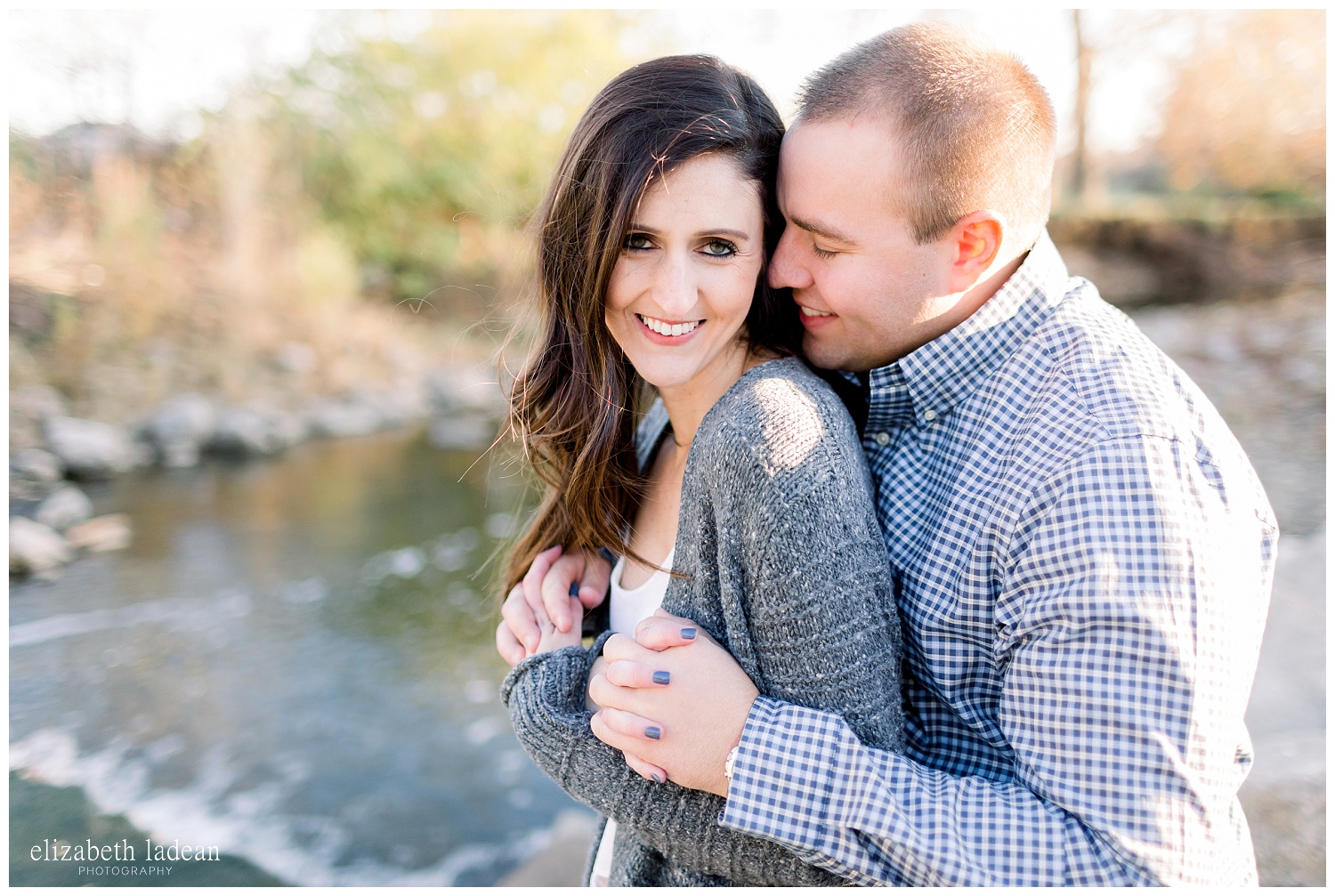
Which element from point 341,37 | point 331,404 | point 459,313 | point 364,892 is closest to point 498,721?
point 364,892

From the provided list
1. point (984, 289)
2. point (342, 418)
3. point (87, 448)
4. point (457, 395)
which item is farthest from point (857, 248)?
point (457, 395)

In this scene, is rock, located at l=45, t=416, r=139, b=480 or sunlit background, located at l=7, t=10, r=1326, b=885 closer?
sunlit background, located at l=7, t=10, r=1326, b=885

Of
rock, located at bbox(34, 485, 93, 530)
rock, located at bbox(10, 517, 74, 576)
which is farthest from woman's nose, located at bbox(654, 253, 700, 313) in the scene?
rock, located at bbox(34, 485, 93, 530)

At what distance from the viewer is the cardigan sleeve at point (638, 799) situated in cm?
135

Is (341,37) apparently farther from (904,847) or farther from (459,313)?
(904,847)

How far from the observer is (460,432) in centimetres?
898

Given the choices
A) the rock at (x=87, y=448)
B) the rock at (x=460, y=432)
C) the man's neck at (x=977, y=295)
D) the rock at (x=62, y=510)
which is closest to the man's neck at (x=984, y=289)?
the man's neck at (x=977, y=295)

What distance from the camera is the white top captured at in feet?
5.59

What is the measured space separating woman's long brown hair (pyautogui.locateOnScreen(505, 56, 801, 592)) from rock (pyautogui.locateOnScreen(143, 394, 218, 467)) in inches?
258

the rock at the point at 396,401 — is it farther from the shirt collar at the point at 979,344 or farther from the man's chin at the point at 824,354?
the shirt collar at the point at 979,344

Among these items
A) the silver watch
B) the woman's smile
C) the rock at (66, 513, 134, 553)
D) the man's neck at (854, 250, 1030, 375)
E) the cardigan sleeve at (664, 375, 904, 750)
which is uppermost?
the man's neck at (854, 250, 1030, 375)

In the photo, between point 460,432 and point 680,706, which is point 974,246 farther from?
point 460,432

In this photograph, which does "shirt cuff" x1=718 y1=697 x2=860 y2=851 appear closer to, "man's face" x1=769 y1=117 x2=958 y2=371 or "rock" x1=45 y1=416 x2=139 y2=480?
"man's face" x1=769 y1=117 x2=958 y2=371

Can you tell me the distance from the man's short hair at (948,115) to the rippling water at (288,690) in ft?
5.69
